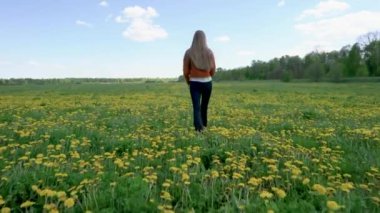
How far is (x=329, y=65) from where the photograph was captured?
356ft

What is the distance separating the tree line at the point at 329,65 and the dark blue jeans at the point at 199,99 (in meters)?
88.1

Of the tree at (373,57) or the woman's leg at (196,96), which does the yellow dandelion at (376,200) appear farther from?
the tree at (373,57)

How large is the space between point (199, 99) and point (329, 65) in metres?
110

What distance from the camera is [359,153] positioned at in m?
5.39

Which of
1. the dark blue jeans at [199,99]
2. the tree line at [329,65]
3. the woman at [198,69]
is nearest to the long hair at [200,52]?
the woman at [198,69]

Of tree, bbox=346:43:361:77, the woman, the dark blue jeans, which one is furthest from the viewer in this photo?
tree, bbox=346:43:361:77

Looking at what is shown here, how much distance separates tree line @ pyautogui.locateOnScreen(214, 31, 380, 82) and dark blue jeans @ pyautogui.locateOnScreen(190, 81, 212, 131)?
289 feet

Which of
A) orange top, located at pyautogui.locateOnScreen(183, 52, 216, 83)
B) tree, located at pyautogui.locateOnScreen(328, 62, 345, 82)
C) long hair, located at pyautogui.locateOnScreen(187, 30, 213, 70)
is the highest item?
long hair, located at pyautogui.locateOnScreen(187, 30, 213, 70)

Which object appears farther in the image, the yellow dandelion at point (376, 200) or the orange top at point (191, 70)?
the orange top at point (191, 70)

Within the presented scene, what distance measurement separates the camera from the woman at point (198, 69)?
771 centimetres

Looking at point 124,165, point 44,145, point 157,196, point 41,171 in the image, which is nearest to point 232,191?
point 157,196

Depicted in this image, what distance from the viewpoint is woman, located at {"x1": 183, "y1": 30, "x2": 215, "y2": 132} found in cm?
771

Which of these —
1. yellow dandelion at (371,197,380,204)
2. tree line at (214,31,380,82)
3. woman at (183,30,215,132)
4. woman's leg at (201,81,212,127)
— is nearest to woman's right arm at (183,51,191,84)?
woman at (183,30,215,132)

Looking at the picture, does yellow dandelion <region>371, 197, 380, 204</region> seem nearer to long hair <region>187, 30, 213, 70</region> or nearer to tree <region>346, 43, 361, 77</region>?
long hair <region>187, 30, 213, 70</region>
